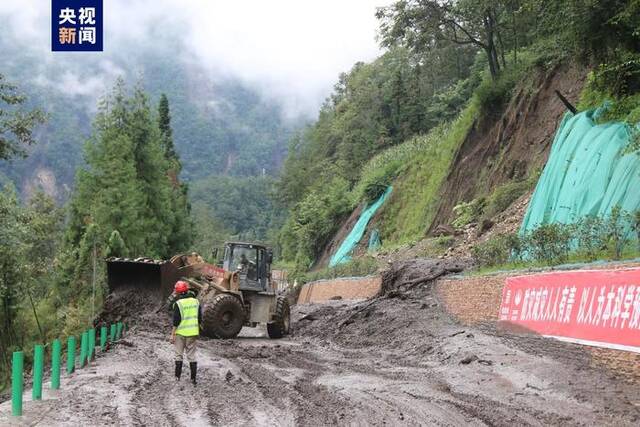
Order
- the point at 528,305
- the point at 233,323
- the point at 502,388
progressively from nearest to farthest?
the point at 502,388 < the point at 528,305 < the point at 233,323

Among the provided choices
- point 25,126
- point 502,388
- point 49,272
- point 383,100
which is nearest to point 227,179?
point 383,100

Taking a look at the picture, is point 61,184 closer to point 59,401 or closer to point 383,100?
point 383,100

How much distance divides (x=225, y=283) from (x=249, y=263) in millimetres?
1484

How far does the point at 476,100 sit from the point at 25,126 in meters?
21.6

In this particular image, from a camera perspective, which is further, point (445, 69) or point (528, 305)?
point (445, 69)

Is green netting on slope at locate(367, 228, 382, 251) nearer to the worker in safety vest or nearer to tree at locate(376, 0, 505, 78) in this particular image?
tree at locate(376, 0, 505, 78)

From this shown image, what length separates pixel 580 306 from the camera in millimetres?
11328

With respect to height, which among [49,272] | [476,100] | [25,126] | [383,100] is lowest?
[49,272]

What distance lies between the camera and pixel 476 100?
35.2 metres

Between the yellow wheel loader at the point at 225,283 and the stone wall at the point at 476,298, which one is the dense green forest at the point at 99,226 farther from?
the stone wall at the point at 476,298

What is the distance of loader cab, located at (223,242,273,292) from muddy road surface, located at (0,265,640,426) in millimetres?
3475

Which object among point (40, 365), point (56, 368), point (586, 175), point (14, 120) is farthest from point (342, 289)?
point (40, 365)

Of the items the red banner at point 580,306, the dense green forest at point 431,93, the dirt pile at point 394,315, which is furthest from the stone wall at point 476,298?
the dense green forest at point 431,93

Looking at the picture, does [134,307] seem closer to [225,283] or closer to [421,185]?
[225,283]
